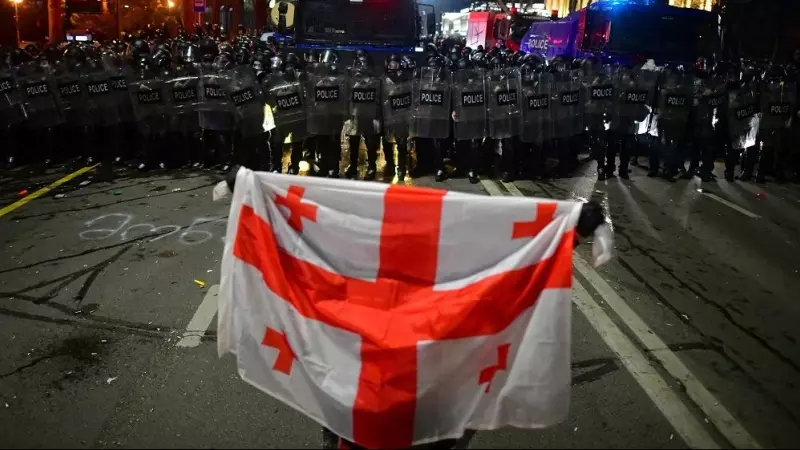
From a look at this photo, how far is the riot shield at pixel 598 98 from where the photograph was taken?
9.21m

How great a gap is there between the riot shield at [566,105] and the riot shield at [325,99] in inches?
127

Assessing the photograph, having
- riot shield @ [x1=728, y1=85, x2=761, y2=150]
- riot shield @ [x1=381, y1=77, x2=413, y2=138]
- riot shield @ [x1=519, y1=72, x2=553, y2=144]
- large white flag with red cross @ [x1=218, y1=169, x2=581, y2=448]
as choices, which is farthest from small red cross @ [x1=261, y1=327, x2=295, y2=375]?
riot shield @ [x1=728, y1=85, x2=761, y2=150]

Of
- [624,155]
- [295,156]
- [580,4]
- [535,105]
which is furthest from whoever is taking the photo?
[580,4]

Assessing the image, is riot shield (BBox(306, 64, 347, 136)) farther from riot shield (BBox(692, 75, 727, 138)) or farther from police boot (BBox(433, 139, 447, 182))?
riot shield (BBox(692, 75, 727, 138))

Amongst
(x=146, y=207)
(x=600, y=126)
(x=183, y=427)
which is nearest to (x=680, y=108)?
(x=600, y=126)

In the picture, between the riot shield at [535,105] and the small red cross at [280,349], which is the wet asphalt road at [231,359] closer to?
the small red cross at [280,349]

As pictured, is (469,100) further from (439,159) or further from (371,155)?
(371,155)

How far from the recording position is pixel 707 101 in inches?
357

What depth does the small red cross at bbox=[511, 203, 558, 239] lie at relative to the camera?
8.64ft

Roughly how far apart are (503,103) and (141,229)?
5.29m

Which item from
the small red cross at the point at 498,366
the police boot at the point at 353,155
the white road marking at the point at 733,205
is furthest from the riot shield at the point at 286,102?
the small red cross at the point at 498,366

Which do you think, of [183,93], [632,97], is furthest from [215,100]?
[632,97]

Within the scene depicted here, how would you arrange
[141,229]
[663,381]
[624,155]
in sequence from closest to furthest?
[663,381] < [141,229] < [624,155]

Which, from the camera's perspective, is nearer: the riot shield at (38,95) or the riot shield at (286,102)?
the riot shield at (286,102)
